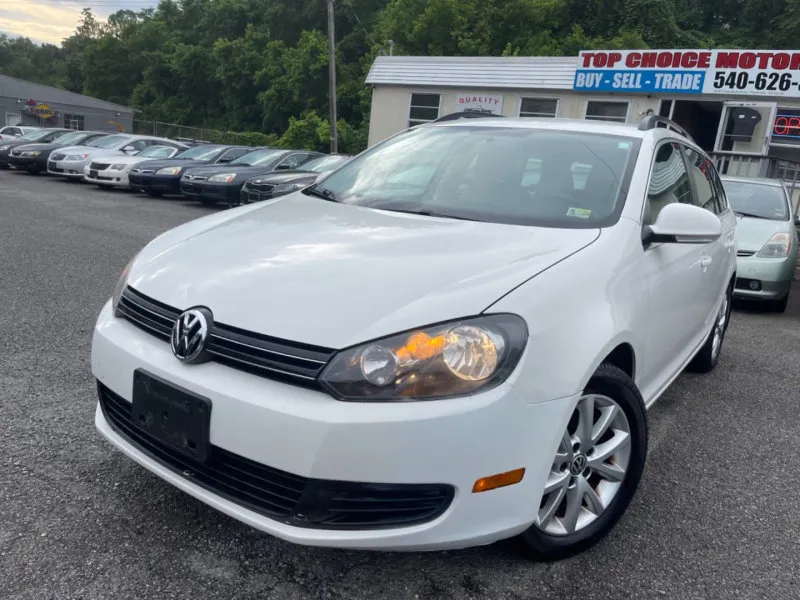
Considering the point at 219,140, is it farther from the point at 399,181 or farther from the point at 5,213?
the point at 399,181

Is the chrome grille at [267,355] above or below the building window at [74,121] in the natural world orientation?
above

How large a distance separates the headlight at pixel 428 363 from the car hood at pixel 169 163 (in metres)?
12.9

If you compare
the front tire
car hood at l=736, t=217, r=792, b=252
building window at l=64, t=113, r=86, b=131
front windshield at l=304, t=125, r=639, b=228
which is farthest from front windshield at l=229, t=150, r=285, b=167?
building window at l=64, t=113, r=86, b=131

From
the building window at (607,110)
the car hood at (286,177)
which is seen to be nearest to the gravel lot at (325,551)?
the car hood at (286,177)

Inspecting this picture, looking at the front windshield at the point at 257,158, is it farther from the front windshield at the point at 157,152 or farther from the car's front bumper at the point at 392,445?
the car's front bumper at the point at 392,445

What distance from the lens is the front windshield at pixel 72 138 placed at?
61.7 feet

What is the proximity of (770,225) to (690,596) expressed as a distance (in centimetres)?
634

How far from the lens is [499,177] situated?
3170 millimetres

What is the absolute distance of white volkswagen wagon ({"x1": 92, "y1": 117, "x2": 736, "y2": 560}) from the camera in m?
1.92

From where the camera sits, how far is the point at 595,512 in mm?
2496

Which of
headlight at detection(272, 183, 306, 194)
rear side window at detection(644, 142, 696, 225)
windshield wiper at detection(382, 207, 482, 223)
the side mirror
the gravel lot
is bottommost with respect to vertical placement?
the gravel lot

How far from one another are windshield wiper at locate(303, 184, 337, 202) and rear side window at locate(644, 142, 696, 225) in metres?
1.46

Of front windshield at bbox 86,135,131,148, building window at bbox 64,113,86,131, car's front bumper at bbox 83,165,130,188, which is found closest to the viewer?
car's front bumper at bbox 83,165,130,188

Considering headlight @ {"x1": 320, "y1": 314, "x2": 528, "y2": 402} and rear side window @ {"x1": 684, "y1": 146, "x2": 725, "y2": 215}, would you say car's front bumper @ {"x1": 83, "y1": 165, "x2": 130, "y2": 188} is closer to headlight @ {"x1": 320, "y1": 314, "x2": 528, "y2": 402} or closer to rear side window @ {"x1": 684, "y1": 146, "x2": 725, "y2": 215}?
rear side window @ {"x1": 684, "y1": 146, "x2": 725, "y2": 215}
